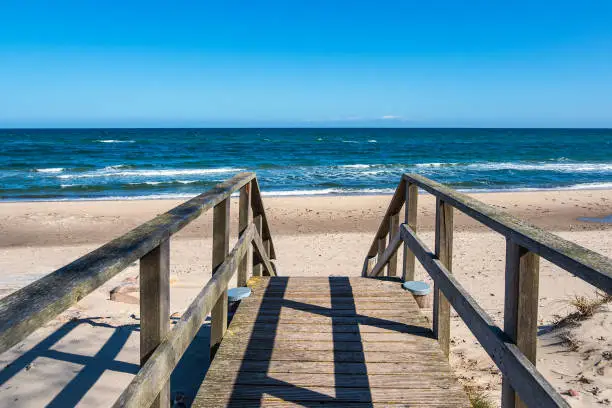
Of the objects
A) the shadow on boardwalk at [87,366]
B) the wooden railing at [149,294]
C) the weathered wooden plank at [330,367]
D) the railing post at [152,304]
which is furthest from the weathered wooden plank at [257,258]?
the railing post at [152,304]

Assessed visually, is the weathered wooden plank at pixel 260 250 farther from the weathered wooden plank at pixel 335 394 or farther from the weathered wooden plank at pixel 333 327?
the weathered wooden plank at pixel 335 394

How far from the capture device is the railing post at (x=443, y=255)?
3.08m

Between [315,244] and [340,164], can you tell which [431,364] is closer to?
[315,244]

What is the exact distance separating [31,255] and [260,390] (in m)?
8.49

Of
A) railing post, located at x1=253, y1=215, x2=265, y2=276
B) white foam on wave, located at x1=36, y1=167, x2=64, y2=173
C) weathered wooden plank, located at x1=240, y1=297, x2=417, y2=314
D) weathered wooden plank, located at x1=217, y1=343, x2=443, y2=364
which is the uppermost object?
white foam on wave, located at x1=36, y1=167, x2=64, y2=173

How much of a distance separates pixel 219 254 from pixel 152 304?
1245mm

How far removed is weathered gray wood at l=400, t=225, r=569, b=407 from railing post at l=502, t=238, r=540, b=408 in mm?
50

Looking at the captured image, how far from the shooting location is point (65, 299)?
1.15 m

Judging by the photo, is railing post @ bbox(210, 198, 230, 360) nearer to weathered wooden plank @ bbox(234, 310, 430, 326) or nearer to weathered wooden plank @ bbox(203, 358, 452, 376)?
weathered wooden plank @ bbox(203, 358, 452, 376)

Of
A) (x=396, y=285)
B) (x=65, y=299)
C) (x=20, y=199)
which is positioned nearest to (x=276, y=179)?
(x=20, y=199)

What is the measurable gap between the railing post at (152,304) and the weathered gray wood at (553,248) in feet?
4.32

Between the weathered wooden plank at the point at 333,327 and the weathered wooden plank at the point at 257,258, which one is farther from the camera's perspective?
the weathered wooden plank at the point at 257,258

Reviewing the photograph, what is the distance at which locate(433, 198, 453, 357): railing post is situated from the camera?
308 centimetres

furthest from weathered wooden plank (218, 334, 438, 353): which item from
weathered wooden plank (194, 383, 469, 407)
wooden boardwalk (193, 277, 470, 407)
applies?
weathered wooden plank (194, 383, 469, 407)
